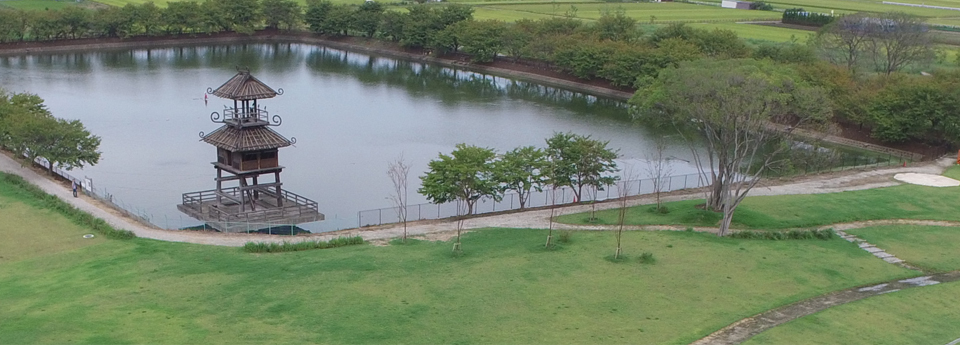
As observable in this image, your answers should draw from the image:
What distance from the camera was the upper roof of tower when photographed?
5047cm

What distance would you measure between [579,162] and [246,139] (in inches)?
651

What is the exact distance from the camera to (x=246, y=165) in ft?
170

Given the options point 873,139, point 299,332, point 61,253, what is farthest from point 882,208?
point 61,253

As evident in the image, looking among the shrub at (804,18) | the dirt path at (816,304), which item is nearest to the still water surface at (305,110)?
the dirt path at (816,304)

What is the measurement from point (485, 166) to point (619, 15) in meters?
65.0

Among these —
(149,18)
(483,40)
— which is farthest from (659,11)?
(149,18)

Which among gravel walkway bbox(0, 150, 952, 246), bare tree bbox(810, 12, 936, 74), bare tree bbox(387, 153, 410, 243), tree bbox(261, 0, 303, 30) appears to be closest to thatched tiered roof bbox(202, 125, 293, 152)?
gravel walkway bbox(0, 150, 952, 246)

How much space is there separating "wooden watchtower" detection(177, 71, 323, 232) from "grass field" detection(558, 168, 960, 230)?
13.8 metres

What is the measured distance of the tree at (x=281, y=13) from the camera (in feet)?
436

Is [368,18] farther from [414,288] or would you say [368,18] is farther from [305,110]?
[414,288]

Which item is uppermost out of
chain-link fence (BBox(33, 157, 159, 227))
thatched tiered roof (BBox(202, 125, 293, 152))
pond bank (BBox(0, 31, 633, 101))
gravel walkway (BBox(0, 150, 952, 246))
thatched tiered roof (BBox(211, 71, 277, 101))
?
thatched tiered roof (BBox(211, 71, 277, 101))

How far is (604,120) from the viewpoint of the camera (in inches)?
3366

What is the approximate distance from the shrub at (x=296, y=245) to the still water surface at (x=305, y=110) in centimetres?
590

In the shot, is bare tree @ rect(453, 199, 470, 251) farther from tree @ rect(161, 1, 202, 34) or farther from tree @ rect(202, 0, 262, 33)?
tree @ rect(202, 0, 262, 33)
